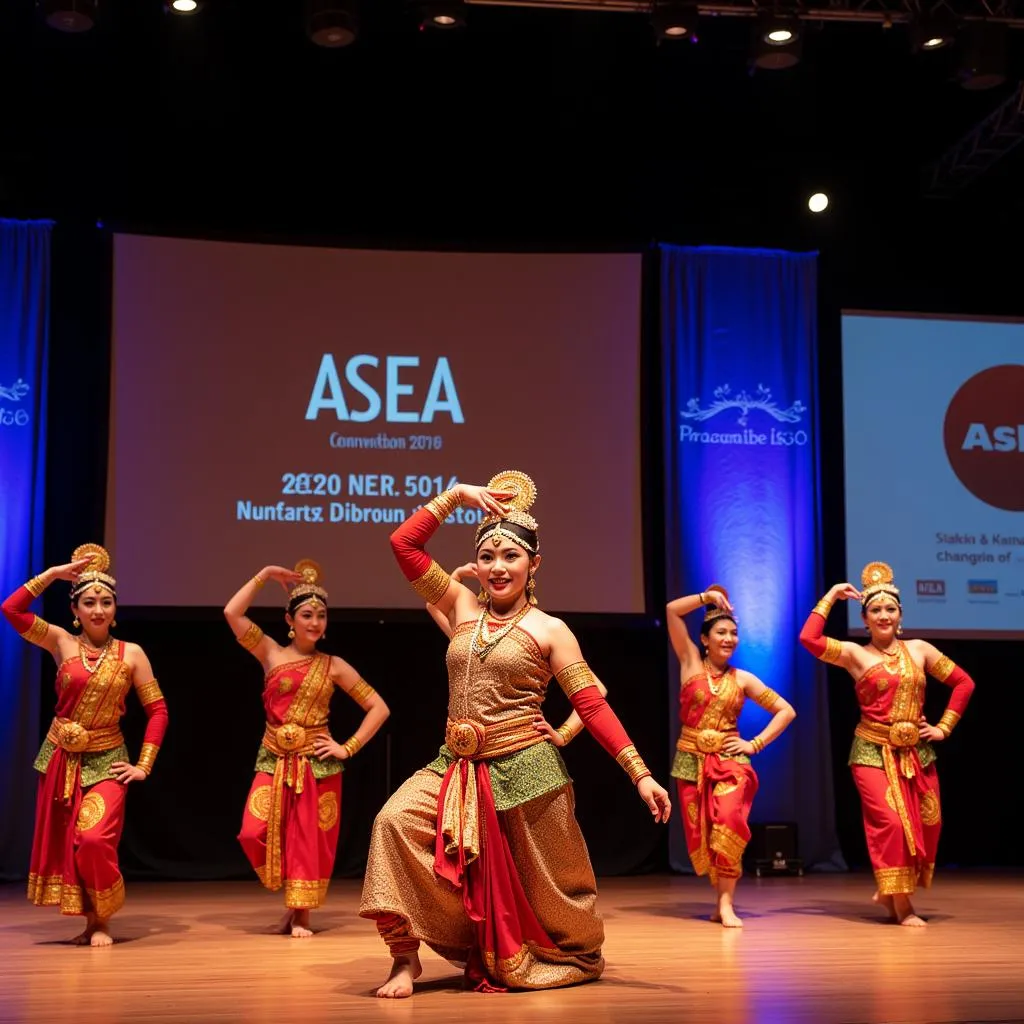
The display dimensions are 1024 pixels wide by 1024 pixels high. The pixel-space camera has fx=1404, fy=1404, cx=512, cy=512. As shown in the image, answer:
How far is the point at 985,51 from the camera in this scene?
6664 mm

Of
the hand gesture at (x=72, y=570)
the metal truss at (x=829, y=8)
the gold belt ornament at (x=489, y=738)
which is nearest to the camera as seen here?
the gold belt ornament at (x=489, y=738)

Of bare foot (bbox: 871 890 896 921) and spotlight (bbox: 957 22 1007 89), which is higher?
spotlight (bbox: 957 22 1007 89)

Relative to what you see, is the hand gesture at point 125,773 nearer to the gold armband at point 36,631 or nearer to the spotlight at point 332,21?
the gold armband at point 36,631

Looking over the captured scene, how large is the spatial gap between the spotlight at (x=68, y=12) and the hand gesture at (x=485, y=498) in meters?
3.50

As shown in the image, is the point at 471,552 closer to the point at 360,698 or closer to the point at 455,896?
the point at 360,698

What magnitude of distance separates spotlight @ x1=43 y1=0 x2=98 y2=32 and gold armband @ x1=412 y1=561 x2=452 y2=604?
3588 mm

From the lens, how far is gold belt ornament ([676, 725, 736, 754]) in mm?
5871

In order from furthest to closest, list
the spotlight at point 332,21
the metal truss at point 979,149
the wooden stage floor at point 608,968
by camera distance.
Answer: the metal truss at point 979,149 < the spotlight at point 332,21 < the wooden stage floor at point 608,968

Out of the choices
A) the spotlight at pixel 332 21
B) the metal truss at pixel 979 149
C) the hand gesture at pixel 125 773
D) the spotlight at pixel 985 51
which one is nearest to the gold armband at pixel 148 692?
the hand gesture at pixel 125 773

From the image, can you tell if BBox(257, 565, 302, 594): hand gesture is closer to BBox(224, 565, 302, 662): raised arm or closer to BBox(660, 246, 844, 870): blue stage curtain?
BBox(224, 565, 302, 662): raised arm

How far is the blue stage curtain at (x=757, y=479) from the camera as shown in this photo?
811 cm

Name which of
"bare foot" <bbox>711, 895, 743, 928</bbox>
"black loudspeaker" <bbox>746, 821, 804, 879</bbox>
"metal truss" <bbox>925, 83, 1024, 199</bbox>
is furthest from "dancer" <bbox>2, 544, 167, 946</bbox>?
"metal truss" <bbox>925, 83, 1024, 199</bbox>

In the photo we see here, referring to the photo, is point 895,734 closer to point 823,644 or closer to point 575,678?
point 823,644

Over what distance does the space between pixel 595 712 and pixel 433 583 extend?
23.4 inches
